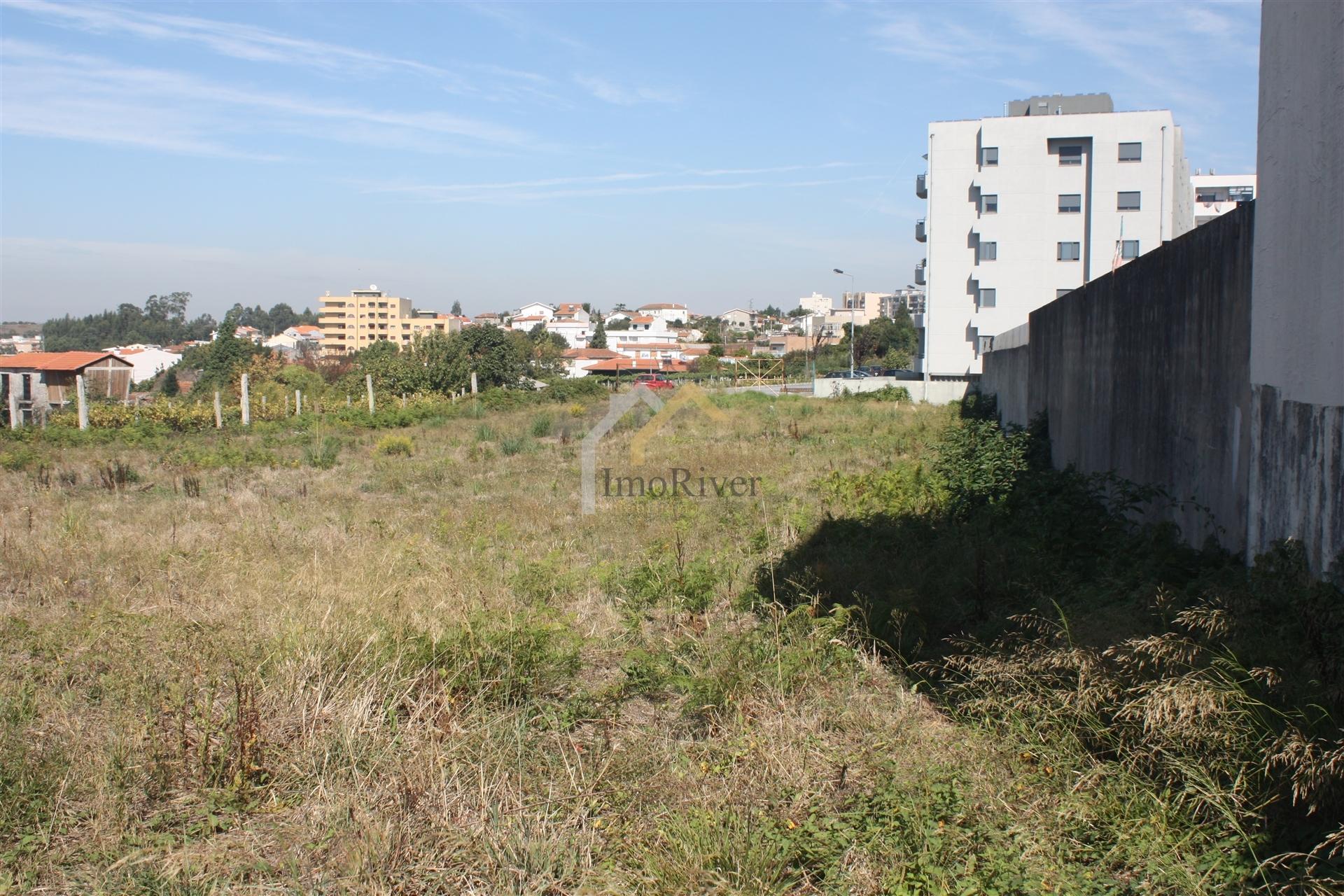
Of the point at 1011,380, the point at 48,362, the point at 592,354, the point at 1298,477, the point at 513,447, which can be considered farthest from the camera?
the point at 592,354

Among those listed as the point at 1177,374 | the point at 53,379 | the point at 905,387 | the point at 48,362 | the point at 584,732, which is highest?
the point at 48,362

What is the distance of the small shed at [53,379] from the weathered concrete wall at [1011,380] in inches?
755

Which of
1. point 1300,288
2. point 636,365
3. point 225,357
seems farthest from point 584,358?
point 1300,288

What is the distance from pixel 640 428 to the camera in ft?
70.7

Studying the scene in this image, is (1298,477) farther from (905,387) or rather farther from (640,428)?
(905,387)

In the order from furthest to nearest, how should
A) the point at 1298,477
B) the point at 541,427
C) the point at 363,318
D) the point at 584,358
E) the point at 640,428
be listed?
the point at 363,318
the point at 584,358
the point at 640,428
the point at 541,427
the point at 1298,477

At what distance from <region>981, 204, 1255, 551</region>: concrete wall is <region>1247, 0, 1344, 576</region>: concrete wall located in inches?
14.2

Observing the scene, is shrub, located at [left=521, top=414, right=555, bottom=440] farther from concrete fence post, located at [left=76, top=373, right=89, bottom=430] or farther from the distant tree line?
the distant tree line

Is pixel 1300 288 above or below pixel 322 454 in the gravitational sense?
above

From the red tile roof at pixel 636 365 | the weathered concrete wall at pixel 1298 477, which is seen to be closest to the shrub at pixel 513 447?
the weathered concrete wall at pixel 1298 477

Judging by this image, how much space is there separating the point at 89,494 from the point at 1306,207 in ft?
41.9

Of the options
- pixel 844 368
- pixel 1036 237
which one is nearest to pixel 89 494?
pixel 1036 237

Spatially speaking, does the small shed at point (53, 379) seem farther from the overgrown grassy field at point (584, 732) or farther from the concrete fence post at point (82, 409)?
the overgrown grassy field at point (584, 732)

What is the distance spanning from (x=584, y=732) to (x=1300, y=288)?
3739mm
